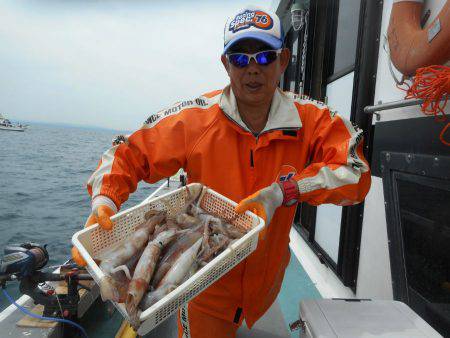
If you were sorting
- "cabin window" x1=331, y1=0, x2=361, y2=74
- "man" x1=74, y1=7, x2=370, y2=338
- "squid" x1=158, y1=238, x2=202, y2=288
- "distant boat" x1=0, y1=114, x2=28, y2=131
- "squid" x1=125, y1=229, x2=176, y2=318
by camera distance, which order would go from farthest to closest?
"distant boat" x1=0, y1=114, x2=28, y2=131, "cabin window" x1=331, y1=0, x2=361, y2=74, "man" x1=74, y1=7, x2=370, y2=338, "squid" x1=158, y1=238, x2=202, y2=288, "squid" x1=125, y1=229, x2=176, y2=318

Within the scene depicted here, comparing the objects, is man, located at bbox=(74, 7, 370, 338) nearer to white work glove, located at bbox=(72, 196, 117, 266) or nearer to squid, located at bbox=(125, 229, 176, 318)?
white work glove, located at bbox=(72, 196, 117, 266)

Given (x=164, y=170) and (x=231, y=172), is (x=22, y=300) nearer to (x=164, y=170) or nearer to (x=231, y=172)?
(x=164, y=170)

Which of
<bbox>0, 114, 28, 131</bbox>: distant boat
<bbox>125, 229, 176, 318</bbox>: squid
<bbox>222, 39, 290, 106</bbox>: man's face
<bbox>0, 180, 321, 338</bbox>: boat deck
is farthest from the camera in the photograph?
<bbox>0, 114, 28, 131</bbox>: distant boat

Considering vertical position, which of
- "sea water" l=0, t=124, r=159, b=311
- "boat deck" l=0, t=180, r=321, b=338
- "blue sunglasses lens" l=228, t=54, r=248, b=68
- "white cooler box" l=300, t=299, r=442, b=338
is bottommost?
"sea water" l=0, t=124, r=159, b=311

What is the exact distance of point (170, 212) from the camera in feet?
5.64

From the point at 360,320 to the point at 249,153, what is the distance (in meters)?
→ 0.99

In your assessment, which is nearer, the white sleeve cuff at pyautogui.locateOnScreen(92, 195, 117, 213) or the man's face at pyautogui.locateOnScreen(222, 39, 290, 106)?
the white sleeve cuff at pyautogui.locateOnScreen(92, 195, 117, 213)

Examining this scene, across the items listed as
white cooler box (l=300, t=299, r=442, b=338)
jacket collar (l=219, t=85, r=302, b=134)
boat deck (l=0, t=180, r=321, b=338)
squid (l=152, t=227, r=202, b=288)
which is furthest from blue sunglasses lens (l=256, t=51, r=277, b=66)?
boat deck (l=0, t=180, r=321, b=338)

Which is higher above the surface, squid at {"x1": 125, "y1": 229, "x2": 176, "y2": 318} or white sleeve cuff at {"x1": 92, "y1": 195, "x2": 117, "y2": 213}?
white sleeve cuff at {"x1": 92, "y1": 195, "x2": 117, "y2": 213}

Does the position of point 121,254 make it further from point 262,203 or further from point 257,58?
point 257,58

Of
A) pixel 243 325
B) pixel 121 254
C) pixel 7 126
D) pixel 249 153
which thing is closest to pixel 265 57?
pixel 249 153

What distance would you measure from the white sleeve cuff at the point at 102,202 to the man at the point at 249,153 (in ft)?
0.14

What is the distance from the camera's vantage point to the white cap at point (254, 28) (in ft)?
5.40

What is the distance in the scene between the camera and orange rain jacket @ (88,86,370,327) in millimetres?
1667
